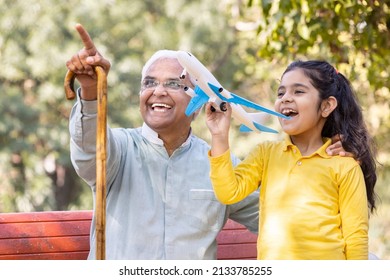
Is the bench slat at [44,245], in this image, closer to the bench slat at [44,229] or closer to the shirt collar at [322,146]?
the bench slat at [44,229]

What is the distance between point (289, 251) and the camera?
3156 mm

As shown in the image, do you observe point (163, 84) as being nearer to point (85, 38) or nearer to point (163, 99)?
point (163, 99)

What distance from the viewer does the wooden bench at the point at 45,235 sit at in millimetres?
4066

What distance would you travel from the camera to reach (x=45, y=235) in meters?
4.14

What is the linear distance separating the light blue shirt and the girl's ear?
60 centimetres

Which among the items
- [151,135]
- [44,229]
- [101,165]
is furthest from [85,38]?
[44,229]

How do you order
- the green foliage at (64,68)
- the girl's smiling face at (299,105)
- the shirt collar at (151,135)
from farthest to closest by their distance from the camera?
1. the green foliage at (64,68)
2. the shirt collar at (151,135)
3. the girl's smiling face at (299,105)

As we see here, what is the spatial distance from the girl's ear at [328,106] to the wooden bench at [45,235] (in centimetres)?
137

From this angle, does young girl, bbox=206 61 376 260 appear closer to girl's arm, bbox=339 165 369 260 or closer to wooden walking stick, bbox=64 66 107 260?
girl's arm, bbox=339 165 369 260

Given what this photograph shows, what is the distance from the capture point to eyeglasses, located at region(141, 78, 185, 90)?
3.55 metres

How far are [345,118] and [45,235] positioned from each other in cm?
152

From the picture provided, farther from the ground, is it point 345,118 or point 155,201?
point 345,118

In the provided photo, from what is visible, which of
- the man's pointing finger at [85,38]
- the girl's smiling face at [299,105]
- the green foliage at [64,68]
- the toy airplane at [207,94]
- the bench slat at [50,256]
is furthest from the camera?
the green foliage at [64,68]

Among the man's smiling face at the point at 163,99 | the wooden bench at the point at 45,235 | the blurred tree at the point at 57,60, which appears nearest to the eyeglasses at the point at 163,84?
the man's smiling face at the point at 163,99
